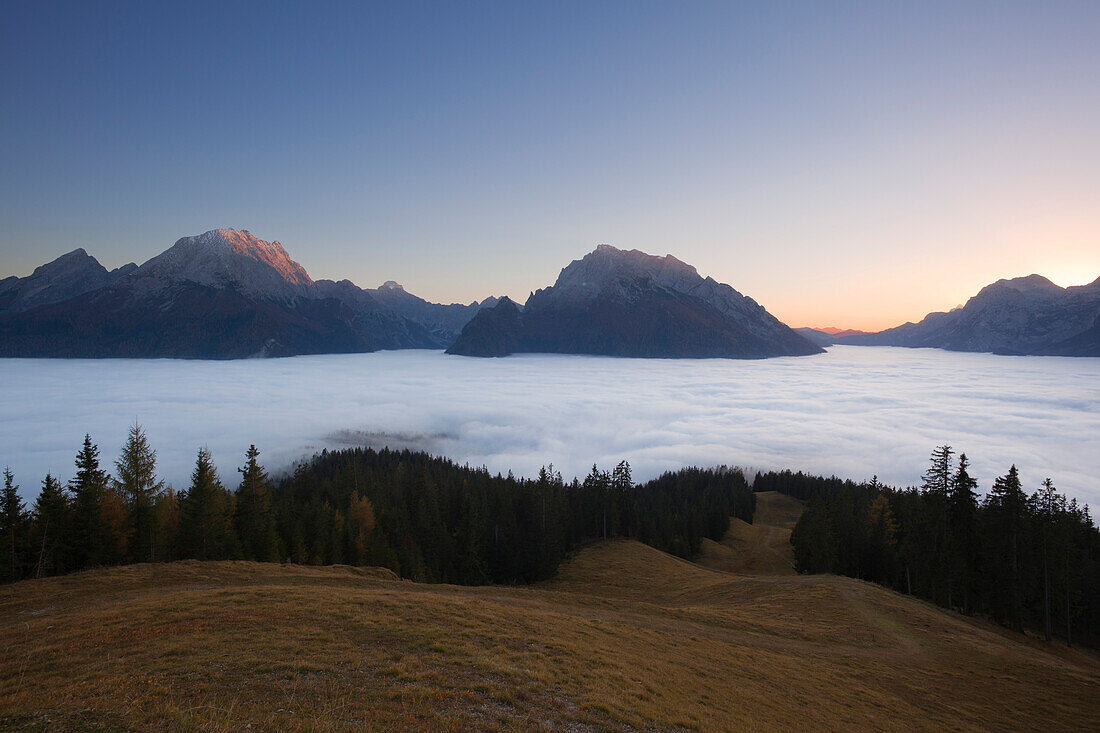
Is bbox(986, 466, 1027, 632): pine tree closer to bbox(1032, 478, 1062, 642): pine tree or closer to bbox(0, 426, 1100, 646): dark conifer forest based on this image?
bbox(0, 426, 1100, 646): dark conifer forest

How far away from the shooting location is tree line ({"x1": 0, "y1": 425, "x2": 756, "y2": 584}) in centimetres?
4209

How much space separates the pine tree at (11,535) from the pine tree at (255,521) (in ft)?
59.8

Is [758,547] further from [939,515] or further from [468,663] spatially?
[468,663]

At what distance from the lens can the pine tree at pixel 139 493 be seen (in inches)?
1854

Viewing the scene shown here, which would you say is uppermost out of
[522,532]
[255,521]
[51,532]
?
[51,532]

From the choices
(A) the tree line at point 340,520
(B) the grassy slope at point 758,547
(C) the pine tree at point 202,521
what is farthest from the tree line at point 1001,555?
(C) the pine tree at point 202,521

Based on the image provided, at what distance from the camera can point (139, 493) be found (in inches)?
1907

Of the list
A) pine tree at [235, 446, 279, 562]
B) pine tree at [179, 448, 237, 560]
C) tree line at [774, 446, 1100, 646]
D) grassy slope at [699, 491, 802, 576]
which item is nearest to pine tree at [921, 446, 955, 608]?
tree line at [774, 446, 1100, 646]

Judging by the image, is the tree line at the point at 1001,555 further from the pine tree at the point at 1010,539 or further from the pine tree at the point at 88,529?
the pine tree at the point at 88,529

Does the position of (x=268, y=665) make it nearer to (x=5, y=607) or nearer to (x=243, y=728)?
(x=243, y=728)

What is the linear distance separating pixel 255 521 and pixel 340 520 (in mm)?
19200

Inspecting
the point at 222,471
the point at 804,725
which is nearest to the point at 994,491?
the point at 804,725

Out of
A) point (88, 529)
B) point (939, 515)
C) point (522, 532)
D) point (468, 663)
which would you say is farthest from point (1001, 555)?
point (88, 529)

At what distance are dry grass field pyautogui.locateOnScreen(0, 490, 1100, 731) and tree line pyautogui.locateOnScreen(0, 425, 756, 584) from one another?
1333 cm
